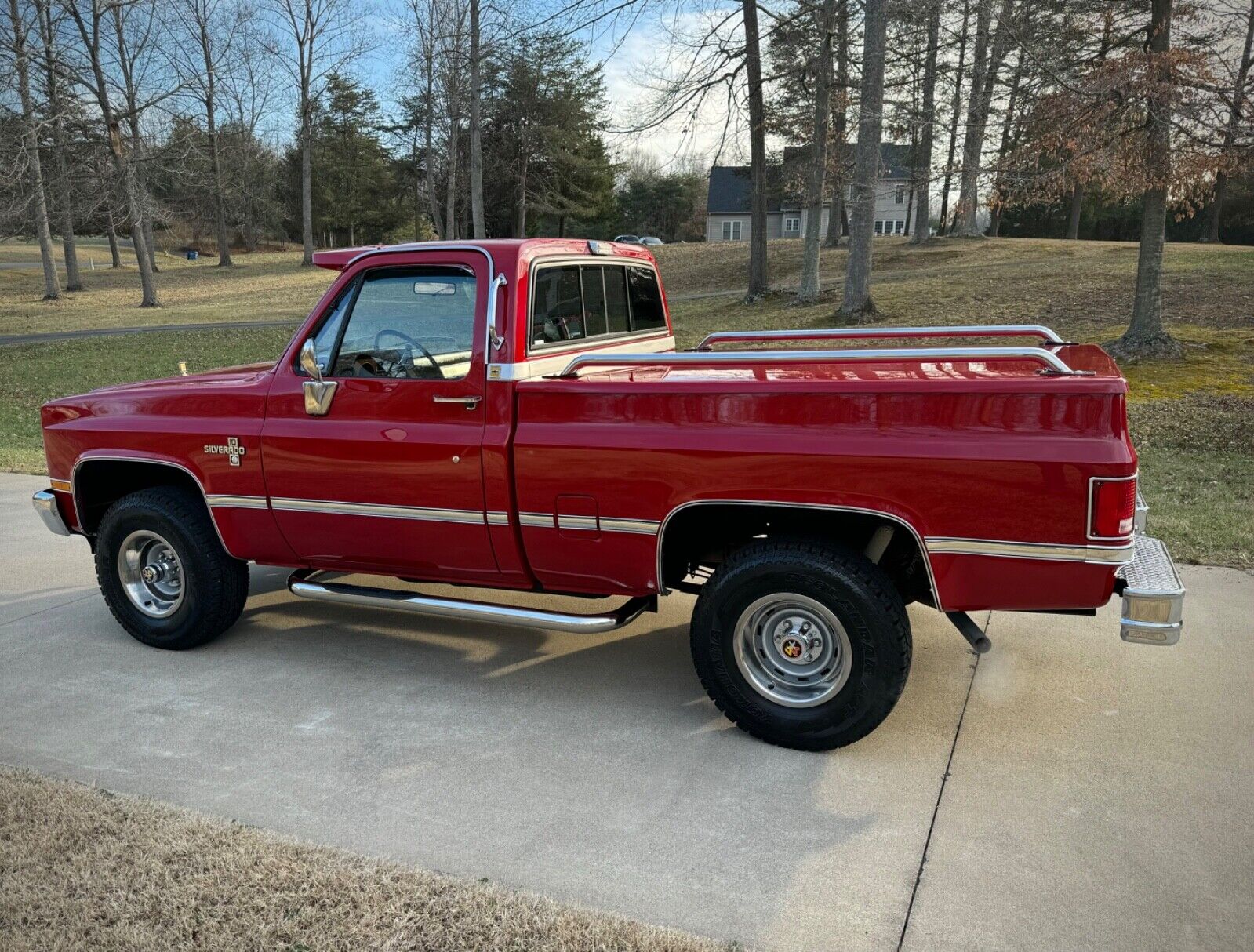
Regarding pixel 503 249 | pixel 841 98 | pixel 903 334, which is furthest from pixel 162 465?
pixel 841 98

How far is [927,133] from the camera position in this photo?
25547 millimetres

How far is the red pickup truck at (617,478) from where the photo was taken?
3283mm

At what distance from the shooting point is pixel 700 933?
271 centimetres

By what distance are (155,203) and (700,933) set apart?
29.0 m

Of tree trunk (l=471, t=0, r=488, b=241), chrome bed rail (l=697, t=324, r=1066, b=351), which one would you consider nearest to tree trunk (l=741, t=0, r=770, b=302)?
tree trunk (l=471, t=0, r=488, b=241)

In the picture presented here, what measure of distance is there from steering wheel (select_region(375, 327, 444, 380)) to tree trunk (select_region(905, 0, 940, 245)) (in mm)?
11563

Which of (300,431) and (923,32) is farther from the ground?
(923,32)

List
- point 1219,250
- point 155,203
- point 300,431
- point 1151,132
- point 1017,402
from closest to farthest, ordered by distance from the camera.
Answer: point 1017,402 → point 300,431 → point 1151,132 → point 1219,250 → point 155,203

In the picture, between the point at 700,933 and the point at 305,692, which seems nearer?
the point at 700,933

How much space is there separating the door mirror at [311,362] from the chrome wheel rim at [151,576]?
1.35m

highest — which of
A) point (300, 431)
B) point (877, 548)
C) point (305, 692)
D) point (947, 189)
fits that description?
point (947, 189)

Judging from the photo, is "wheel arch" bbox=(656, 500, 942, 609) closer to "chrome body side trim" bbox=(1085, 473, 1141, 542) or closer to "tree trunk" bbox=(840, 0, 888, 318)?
"chrome body side trim" bbox=(1085, 473, 1141, 542)

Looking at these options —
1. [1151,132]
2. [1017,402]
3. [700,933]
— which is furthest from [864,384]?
[1151,132]

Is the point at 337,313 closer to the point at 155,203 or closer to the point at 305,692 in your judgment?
the point at 305,692
